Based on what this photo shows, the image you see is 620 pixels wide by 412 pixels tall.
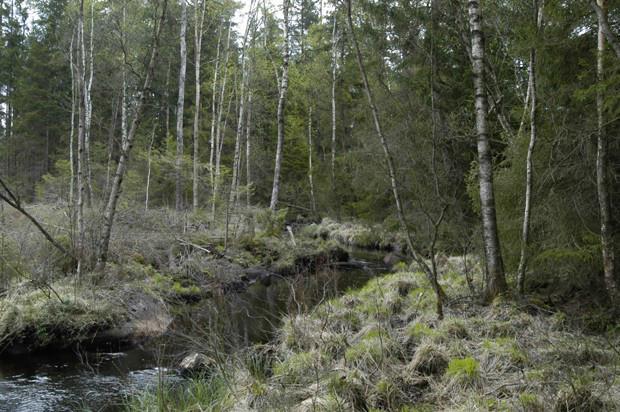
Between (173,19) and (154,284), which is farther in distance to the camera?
(173,19)

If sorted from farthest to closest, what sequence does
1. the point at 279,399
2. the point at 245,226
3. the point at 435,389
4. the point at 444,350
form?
the point at 245,226 → the point at 444,350 → the point at 435,389 → the point at 279,399

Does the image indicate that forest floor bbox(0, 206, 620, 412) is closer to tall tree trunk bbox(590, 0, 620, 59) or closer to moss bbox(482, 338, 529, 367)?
moss bbox(482, 338, 529, 367)

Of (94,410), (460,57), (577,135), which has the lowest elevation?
(94,410)

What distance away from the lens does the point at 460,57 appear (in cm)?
1179

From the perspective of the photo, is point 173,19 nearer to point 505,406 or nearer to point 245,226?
point 245,226

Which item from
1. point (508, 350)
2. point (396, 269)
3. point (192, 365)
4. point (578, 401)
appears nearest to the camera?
point (578, 401)

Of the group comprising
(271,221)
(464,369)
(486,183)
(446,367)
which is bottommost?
(446,367)

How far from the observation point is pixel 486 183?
6105 millimetres

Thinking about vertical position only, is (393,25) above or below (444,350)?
above

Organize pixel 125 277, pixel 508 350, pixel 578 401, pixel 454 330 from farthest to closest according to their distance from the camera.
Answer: pixel 125 277 < pixel 454 330 < pixel 508 350 < pixel 578 401

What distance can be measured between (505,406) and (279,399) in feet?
5.66

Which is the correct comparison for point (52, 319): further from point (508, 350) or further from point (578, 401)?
point (578, 401)

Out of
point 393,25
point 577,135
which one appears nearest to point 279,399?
point 577,135

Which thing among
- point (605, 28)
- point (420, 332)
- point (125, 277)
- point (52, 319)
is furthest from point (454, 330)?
point (125, 277)
